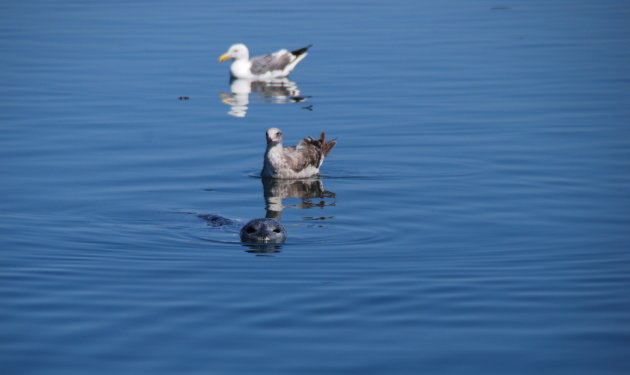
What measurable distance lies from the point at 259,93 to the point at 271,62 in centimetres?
232

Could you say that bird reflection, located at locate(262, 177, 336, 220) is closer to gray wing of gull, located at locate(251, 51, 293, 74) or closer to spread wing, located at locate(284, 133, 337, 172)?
spread wing, located at locate(284, 133, 337, 172)

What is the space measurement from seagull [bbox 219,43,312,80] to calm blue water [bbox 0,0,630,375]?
A: 2.32 feet

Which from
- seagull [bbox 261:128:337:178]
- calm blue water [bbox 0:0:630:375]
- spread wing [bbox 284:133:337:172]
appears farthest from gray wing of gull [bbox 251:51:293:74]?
seagull [bbox 261:128:337:178]

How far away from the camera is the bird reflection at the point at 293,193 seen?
15.9 m

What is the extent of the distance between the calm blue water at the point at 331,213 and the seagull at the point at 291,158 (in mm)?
396

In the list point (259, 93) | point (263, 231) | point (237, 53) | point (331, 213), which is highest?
point (237, 53)

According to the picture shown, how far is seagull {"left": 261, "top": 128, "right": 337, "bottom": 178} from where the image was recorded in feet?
59.7

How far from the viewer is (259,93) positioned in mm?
28562

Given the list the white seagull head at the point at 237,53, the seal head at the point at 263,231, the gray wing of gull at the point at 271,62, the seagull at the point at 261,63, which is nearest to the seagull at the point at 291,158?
the seal head at the point at 263,231

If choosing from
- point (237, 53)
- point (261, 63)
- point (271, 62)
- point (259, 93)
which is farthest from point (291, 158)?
point (237, 53)

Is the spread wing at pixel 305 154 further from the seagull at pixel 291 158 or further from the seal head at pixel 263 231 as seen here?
the seal head at pixel 263 231

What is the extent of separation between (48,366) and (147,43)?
28706 mm

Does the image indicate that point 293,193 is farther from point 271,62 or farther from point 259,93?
point 271,62

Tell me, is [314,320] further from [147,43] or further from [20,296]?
[147,43]
